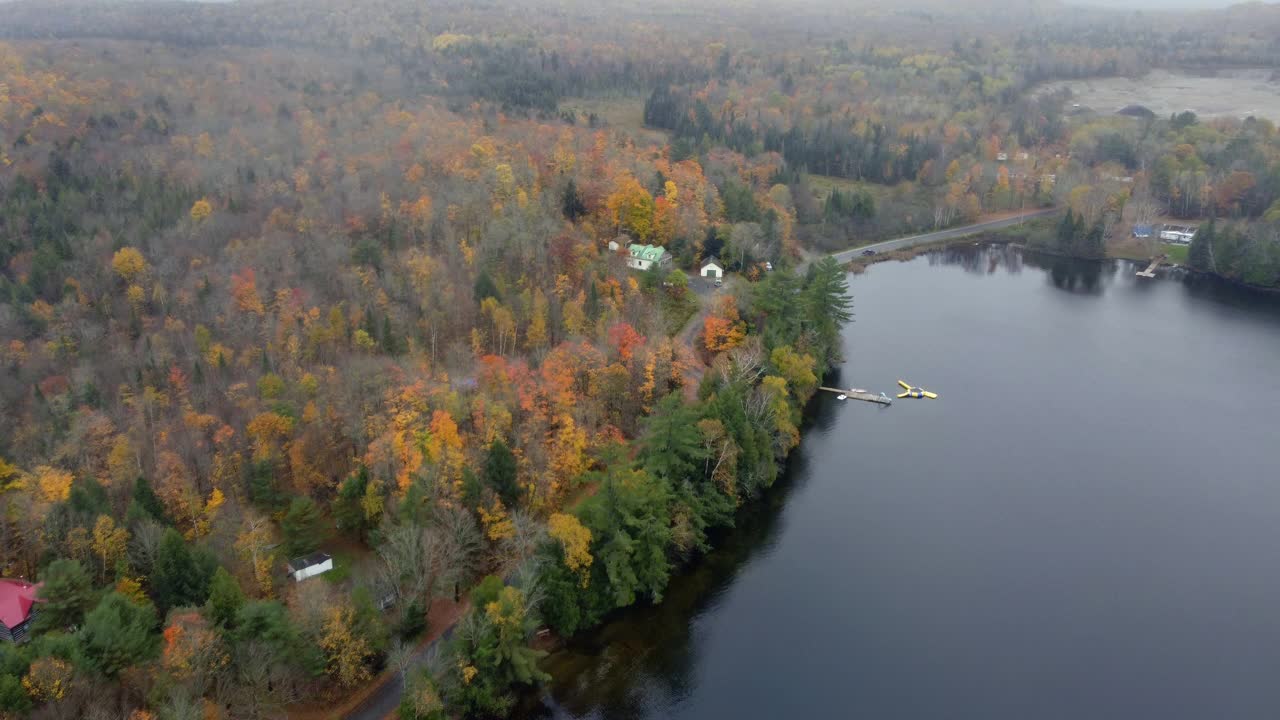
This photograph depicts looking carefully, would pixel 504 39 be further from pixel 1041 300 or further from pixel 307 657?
pixel 307 657

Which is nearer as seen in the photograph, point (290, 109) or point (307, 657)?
point (307, 657)

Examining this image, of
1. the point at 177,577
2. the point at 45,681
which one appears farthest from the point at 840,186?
the point at 45,681

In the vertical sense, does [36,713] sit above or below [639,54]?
below

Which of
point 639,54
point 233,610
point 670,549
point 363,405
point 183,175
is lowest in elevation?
point 670,549

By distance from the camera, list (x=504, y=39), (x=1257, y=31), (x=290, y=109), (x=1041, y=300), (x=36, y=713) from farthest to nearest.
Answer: (x=1257, y=31) → (x=504, y=39) → (x=290, y=109) → (x=1041, y=300) → (x=36, y=713)

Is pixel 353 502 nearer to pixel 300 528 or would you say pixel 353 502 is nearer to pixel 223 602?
pixel 300 528

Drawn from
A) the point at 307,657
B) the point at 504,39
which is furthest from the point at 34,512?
the point at 504,39

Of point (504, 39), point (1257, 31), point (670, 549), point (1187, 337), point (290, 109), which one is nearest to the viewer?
point (670, 549)

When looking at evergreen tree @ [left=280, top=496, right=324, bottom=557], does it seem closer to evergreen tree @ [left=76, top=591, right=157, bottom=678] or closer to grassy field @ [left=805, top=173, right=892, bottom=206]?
evergreen tree @ [left=76, top=591, right=157, bottom=678]
